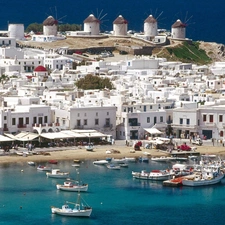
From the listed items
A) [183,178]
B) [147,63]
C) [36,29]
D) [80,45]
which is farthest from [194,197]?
[36,29]

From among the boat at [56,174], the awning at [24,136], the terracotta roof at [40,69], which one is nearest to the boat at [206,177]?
the boat at [56,174]

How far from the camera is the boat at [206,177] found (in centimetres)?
7038

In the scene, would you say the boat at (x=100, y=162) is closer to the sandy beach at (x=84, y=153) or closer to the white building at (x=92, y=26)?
the sandy beach at (x=84, y=153)

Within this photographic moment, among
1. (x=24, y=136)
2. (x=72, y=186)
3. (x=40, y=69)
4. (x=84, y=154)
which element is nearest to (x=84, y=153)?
(x=84, y=154)

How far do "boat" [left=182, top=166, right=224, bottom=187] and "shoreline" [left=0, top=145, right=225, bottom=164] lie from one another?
21.4 feet

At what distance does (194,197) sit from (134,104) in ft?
58.6

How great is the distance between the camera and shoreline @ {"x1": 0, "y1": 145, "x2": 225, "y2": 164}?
249ft

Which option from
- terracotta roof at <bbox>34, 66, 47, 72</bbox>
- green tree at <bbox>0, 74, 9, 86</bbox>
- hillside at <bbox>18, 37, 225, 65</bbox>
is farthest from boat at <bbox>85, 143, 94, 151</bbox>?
hillside at <bbox>18, 37, 225, 65</bbox>

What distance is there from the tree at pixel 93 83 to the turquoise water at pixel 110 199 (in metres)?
23.7

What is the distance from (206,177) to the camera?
71000mm

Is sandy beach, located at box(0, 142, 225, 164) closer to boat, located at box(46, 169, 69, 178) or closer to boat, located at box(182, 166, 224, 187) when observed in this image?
boat, located at box(46, 169, 69, 178)

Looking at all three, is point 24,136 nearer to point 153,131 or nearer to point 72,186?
point 153,131

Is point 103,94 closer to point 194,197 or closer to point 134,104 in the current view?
point 134,104

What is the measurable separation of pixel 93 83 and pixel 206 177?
1127 inches
